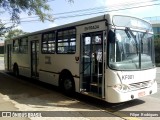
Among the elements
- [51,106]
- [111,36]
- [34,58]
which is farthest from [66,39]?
[34,58]

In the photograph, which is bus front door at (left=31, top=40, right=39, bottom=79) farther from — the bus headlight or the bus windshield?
the bus headlight

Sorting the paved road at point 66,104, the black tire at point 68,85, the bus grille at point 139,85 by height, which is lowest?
the paved road at point 66,104

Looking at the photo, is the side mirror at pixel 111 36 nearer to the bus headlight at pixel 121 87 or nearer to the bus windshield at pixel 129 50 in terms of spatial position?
→ the bus windshield at pixel 129 50

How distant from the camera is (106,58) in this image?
8.04m

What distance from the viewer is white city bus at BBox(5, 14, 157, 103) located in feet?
26.3

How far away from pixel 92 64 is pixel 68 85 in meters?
1.91

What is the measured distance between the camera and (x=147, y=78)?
8.86 metres

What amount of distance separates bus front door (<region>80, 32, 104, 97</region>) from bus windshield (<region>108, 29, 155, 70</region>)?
1.63 ft

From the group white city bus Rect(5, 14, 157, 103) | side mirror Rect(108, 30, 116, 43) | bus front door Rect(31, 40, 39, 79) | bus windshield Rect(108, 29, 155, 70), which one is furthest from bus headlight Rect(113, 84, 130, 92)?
bus front door Rect(31, 40, 39, 79)

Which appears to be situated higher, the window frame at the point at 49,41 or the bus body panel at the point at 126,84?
the window frame at the point at 49,41

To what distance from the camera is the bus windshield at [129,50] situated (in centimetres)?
799

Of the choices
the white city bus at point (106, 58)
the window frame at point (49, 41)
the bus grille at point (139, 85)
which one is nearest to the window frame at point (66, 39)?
the white city bus at point (106, 58)

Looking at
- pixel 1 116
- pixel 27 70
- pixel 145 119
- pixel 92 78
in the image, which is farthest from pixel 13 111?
pixel 27 70

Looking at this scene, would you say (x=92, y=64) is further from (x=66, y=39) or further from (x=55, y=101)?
(x=66, y=39)
